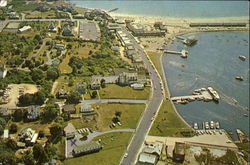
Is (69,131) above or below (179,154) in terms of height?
above

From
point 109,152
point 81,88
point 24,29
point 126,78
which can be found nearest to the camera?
point 109,152

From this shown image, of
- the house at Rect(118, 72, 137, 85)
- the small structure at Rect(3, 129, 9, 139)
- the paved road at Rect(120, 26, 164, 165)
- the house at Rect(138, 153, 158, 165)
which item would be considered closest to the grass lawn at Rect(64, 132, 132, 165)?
the paved road at Rect(120, 26, 164, 165)

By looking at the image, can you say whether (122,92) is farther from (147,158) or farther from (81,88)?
(147,158)

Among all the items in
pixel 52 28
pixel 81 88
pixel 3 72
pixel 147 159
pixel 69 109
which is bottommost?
pixel 147 159

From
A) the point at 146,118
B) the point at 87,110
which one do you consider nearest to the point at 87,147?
the point at 87,110

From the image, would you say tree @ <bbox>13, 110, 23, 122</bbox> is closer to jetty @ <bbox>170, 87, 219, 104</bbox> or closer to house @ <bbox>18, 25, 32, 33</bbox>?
jetty @ <bbox>170, 87, 219, 104</bbox>

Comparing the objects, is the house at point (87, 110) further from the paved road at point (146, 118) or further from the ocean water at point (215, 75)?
the ocean water at point (215, 75)

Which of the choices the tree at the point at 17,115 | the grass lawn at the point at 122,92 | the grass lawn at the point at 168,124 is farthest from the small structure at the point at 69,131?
the grass lawn at the point at 168,124
